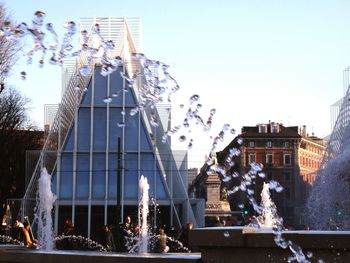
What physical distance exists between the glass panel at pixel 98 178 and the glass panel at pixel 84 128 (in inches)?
51.9

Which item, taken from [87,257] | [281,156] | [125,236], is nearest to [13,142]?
[125,236]

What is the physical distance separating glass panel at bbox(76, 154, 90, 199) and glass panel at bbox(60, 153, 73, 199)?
17.9 inches

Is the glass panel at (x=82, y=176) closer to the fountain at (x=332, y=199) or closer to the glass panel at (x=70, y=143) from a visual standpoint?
the glass panel at (x=70, y=143)

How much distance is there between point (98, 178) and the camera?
42.9 meters

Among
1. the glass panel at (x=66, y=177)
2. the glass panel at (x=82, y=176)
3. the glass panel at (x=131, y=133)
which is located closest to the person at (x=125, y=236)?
the glass panel at (x=82, y=176)

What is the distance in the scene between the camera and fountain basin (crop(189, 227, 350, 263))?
760 centimetres

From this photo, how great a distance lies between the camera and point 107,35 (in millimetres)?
44562

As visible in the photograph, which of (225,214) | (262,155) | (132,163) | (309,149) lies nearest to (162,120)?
(132,163)

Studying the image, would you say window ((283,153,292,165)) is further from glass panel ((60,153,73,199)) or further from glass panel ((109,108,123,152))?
glass panel ((60,153,73,199))

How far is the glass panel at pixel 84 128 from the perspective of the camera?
4419cm

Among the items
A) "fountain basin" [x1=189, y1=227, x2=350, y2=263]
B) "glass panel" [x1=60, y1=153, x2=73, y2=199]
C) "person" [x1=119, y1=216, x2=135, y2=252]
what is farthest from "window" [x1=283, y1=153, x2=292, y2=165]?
"fountain basin" [x1=189, y1=227, x2=350, y2=263]

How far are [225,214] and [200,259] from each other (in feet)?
168

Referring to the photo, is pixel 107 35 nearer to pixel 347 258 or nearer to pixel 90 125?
pixel 90 125

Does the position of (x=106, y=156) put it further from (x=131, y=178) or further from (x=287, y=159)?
(x=287, y=159)
